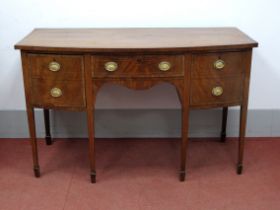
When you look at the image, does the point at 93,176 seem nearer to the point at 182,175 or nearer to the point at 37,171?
the point at 37,171

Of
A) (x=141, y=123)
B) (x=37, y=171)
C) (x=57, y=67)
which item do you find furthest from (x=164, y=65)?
(x=37, y=171)

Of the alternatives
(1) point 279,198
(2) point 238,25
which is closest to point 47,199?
(1) point 279,198

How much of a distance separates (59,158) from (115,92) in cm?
54

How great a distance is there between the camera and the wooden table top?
197cm

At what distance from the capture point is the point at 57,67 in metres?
2.03

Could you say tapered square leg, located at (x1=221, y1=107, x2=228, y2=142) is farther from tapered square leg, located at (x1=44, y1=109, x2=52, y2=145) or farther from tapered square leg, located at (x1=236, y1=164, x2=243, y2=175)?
tapered square leg, located at (x1=44, y1=109, x2=52, y2=145)

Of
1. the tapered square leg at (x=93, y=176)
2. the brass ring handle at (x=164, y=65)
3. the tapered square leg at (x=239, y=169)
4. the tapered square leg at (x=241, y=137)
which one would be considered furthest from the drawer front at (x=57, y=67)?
the tapered square leg at (x=239, y=169)

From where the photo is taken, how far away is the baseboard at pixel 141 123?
8.86ft

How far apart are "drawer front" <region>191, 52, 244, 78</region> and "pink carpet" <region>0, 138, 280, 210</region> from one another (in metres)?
0.62

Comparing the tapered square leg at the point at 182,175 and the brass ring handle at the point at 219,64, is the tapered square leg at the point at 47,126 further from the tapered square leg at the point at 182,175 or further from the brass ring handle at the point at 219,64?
the brass ring handle at the point at 219,64

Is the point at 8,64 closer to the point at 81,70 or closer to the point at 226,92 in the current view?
the point at 81,70

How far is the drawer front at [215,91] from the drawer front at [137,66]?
127 millimetres

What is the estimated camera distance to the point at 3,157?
8.34 feet

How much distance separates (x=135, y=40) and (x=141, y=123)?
0.77m
